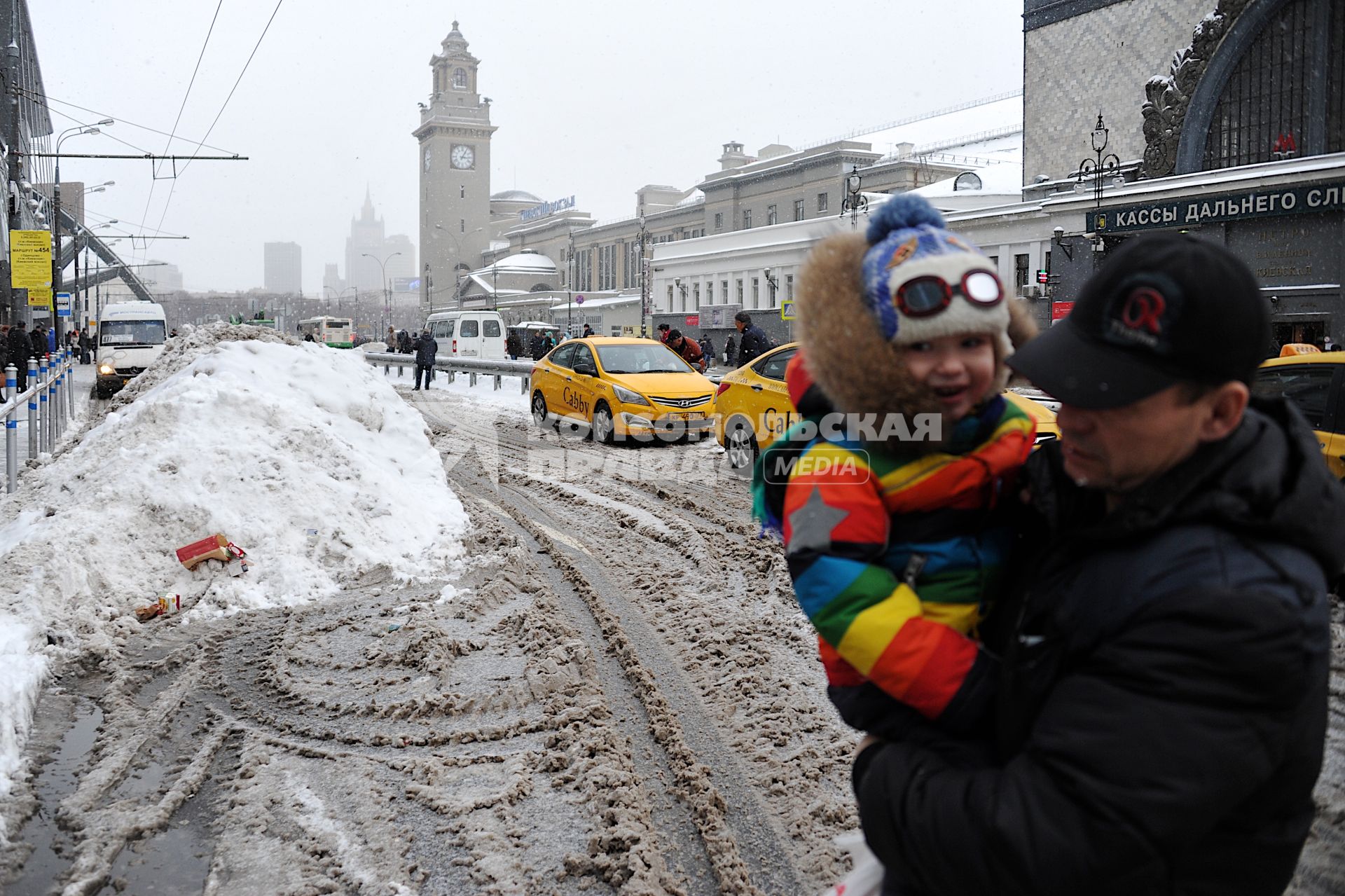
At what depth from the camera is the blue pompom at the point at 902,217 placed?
6.28 ft

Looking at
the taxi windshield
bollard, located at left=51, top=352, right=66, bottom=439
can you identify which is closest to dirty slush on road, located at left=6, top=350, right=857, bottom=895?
the taxi windshield

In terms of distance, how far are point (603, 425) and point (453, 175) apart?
5394 inches

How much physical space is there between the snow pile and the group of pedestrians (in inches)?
174

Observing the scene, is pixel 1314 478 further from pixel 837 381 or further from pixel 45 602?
pixel 45 602

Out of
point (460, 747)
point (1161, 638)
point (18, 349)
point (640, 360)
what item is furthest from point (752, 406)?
point (18, 349)

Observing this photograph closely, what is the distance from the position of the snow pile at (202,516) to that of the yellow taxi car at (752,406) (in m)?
4.39

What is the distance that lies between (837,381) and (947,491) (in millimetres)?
273

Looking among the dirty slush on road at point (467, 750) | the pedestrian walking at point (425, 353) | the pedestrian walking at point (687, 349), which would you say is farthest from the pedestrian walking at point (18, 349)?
the dirty slush on road at point (467, 750)

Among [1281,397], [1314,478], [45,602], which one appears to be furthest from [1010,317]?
[45,602]

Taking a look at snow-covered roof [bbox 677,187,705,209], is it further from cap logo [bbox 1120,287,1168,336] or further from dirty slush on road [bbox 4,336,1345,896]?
cap logo [bbox 1120,287,1168,336]

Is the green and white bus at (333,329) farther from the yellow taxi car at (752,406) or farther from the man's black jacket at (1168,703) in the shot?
the man's black jacket at (1168,703)

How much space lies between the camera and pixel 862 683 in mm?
1838

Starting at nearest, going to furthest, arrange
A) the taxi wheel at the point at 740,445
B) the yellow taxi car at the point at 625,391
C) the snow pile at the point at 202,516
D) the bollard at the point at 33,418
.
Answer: the snow pile at the point at 202,516, the bollard at the point at 33,418, the taxi wheel at the point at 740,445, the yellow taxi car at the point at 625,391

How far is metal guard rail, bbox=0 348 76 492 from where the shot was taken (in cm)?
1171
